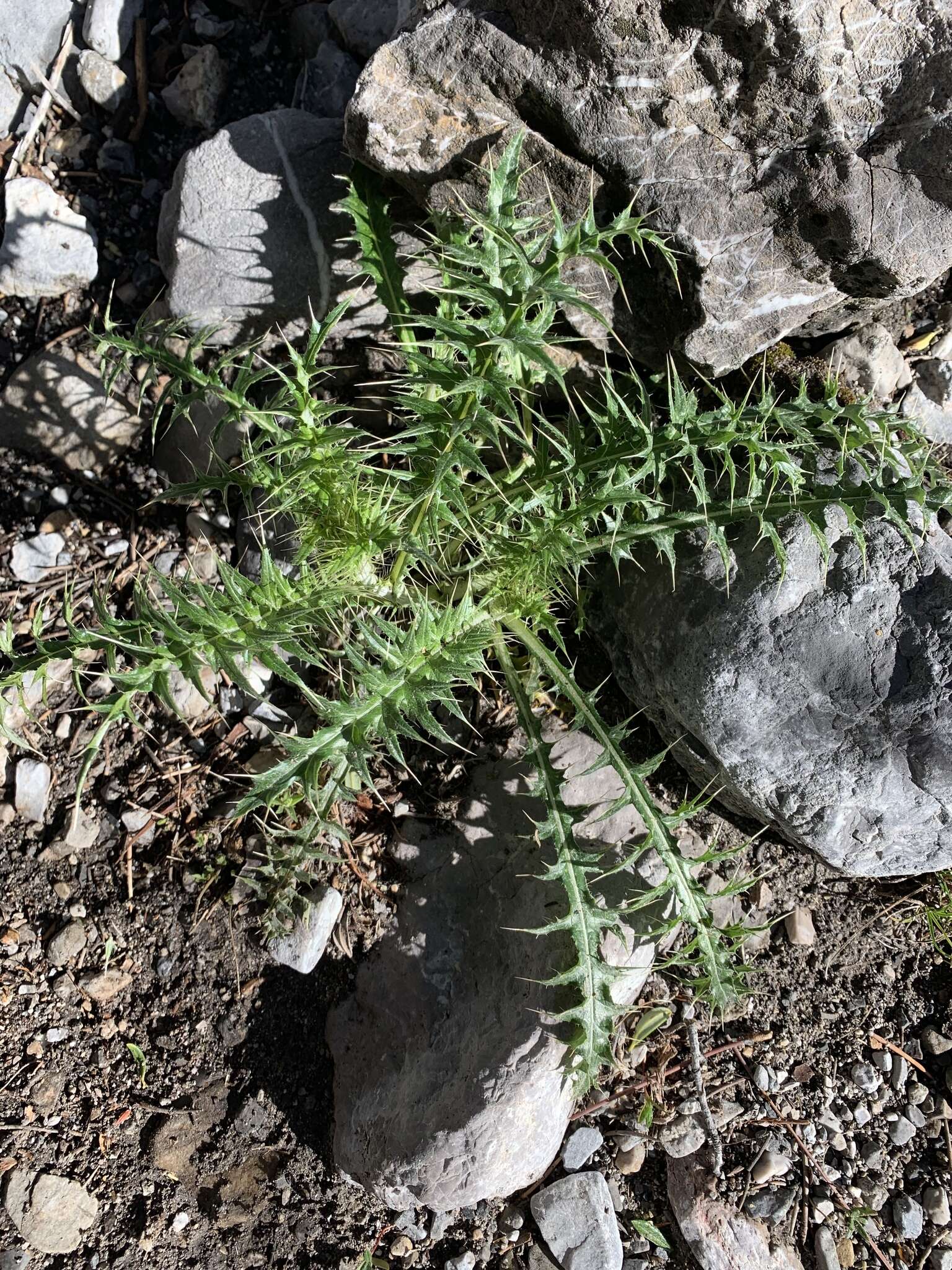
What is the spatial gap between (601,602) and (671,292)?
95cm

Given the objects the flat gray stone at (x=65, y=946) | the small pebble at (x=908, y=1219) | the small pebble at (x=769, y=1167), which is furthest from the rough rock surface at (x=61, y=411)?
the small pebble at (x=908, y=1219)

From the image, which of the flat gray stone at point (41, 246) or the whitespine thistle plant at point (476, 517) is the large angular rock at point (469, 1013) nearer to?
the whitespine thistle plant at point (476, 517)

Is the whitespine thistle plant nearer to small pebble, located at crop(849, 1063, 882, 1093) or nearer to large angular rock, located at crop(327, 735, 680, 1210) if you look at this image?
large angular rock, located at crop(327, 735, 680, 1210)

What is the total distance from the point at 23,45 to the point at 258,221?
1167 mm

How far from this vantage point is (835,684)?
2.66 metres

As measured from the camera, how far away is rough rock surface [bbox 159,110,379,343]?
3000mm

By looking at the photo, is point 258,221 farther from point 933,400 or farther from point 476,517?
point 933,400

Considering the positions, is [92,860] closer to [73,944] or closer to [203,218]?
[73,944]

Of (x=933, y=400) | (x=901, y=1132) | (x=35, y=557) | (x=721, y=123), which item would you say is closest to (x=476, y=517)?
(x=721, y=123)

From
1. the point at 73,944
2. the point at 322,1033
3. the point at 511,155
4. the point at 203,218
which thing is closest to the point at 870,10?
the point at 511,155

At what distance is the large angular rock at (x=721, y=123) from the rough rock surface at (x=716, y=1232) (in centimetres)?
247

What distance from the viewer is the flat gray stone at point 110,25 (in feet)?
10.9

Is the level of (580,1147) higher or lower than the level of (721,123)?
lower

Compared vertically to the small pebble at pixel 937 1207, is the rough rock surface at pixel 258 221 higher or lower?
higher
